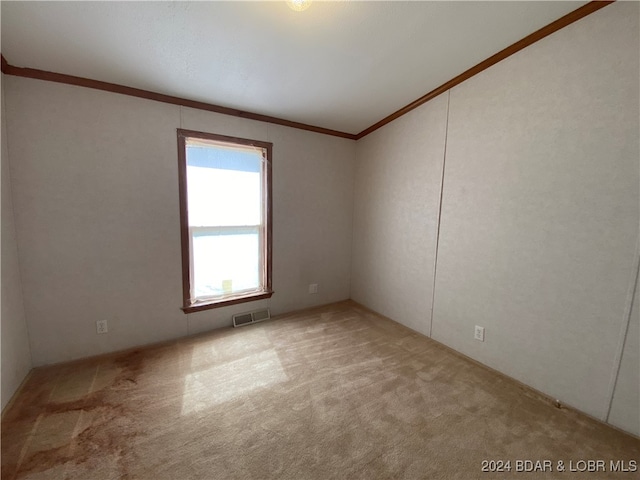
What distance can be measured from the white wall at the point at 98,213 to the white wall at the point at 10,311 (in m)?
0.05

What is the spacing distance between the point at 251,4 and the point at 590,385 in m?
3.18

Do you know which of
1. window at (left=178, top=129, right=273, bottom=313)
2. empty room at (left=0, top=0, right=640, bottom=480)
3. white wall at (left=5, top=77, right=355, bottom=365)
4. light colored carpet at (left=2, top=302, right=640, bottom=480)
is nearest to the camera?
light colored carpet at (left=2, top=302, right=640, bottom=480)

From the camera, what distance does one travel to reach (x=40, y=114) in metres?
1.84

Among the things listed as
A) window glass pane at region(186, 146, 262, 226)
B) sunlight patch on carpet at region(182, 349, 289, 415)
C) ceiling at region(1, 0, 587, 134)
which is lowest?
sunlight patch on carpet at region(182, 349, 289, 415)

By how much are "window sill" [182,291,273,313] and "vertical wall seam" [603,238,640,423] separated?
285 centimetres

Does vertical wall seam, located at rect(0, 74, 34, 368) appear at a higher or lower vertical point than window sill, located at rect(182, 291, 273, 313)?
higher

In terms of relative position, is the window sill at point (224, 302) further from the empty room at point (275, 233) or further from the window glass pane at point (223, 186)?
the window glass pane at point (223, 186)

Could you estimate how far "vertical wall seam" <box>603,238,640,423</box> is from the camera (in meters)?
1.41

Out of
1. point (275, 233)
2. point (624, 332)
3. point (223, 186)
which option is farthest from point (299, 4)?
point (624, 332)

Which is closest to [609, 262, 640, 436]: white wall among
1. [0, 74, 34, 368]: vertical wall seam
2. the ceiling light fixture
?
the ceiling light fixture

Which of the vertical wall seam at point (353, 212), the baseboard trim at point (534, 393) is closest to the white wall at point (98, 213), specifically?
the vertical wall seam at point (353, 212)

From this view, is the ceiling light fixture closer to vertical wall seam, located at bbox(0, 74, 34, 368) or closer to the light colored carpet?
vertical wall seam, located at bbox(0, 74, 34, 368)

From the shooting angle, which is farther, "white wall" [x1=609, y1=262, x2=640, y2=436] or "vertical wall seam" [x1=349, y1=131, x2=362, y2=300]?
"vertical wall seam" [x1=349, y1=131, x2=362, y2=300]

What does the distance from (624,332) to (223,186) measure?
130 inches
